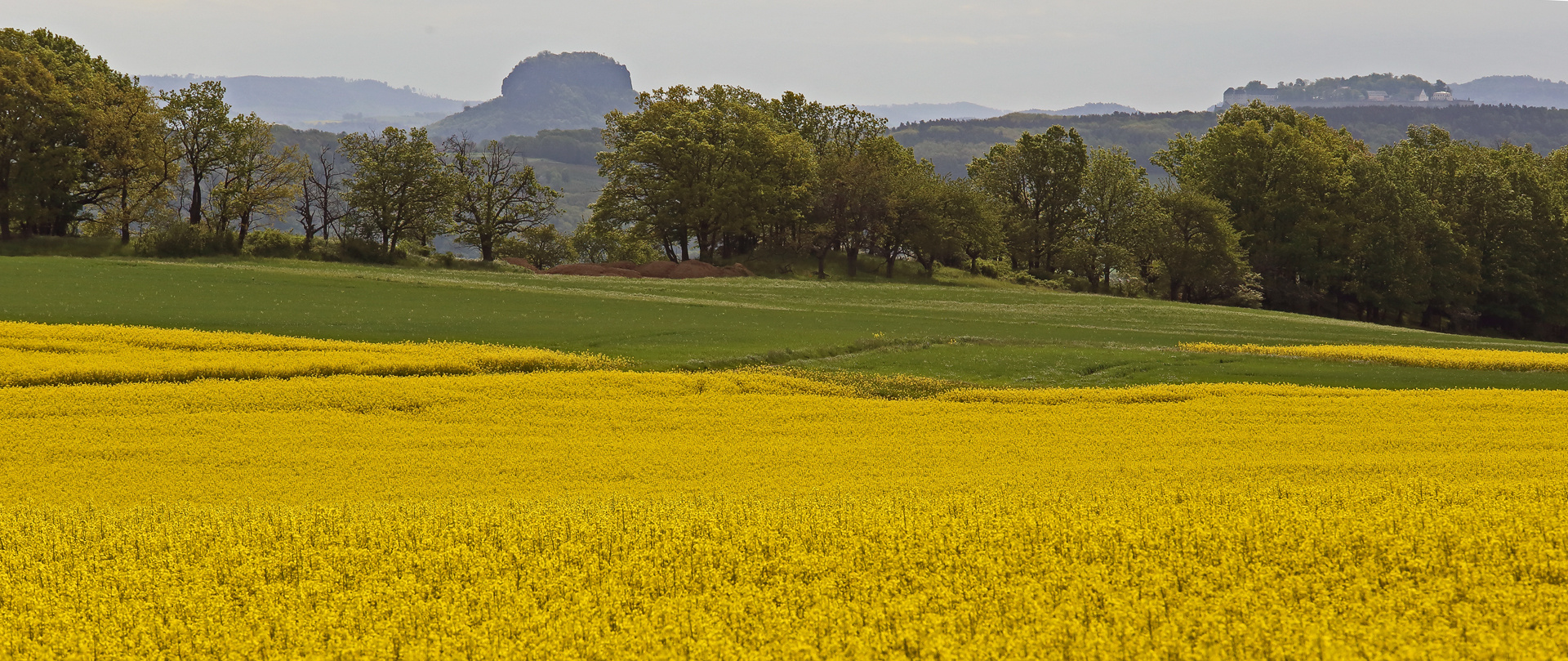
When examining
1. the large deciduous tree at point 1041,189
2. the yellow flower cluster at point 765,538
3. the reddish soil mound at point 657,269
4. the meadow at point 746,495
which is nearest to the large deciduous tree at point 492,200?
the reddish soil mound at point 657,269

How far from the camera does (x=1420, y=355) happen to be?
121 feet

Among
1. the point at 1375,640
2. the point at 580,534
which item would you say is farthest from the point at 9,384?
the point at 1375,640

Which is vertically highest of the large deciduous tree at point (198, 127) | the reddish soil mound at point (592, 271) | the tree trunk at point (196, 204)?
the large deciduous tree at point (198, 127)

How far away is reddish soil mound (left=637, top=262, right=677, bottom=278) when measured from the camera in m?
82.2

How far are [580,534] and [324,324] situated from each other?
2903 cm

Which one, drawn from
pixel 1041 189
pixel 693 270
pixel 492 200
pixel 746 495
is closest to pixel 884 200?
pixel 693 270

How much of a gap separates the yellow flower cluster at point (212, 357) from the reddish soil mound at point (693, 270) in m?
47.3

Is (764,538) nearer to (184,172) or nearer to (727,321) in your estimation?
(727,321)

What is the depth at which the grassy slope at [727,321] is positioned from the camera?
108 ft

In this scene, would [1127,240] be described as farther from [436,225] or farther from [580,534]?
[580,534]

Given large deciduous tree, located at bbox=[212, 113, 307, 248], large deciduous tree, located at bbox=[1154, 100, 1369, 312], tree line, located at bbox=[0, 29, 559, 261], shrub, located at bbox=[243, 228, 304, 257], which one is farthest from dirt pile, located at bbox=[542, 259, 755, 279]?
large deciduous tree, located at bbox=[1154, 100, 1369, 312]

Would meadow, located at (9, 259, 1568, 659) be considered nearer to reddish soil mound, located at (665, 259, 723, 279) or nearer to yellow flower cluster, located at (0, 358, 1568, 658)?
yellow flower cluster, located at (0, 358, 1568, 658)

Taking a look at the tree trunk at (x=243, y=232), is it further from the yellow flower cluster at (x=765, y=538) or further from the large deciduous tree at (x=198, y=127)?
the yellow flower cluster at (x=765, y=538)

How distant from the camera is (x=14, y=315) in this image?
117 feet
